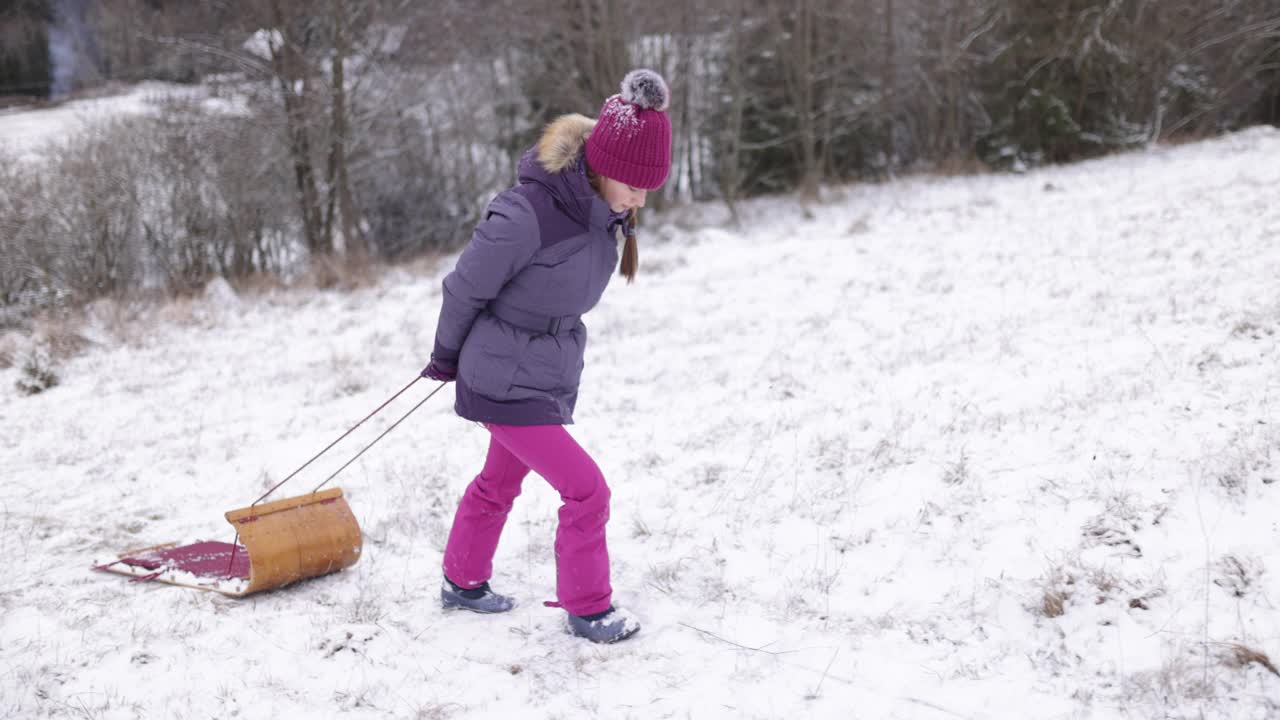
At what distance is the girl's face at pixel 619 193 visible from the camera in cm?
309

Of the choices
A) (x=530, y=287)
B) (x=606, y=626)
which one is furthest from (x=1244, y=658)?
(x=530, y=287)

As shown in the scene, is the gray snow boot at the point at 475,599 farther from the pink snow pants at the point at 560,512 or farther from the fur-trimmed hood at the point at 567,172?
the fur-trimmed hood at the point at 567,172

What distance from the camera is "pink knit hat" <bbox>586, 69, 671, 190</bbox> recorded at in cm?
298

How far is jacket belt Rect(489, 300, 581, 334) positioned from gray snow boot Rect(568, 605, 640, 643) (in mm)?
1130

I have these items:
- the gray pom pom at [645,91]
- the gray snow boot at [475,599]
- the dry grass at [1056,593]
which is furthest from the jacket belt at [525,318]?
the dry grass at [1056,593]

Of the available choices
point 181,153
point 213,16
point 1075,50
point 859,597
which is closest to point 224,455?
point 859,597

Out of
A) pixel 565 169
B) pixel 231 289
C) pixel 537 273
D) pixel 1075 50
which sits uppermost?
pixel 1075 50

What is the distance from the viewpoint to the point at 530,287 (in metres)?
3.05

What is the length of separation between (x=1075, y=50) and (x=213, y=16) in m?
16.8

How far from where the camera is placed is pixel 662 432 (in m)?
5.83

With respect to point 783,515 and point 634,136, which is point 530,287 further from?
point 783,515

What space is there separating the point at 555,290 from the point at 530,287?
0.09 m

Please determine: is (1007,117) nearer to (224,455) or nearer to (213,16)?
(213,16)

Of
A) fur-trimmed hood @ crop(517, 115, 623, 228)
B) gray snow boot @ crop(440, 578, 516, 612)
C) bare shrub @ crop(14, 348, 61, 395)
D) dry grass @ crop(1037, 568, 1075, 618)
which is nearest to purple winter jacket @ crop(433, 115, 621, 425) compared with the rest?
fur-trimmed hood @ crop(517, 115, 623, 228)
